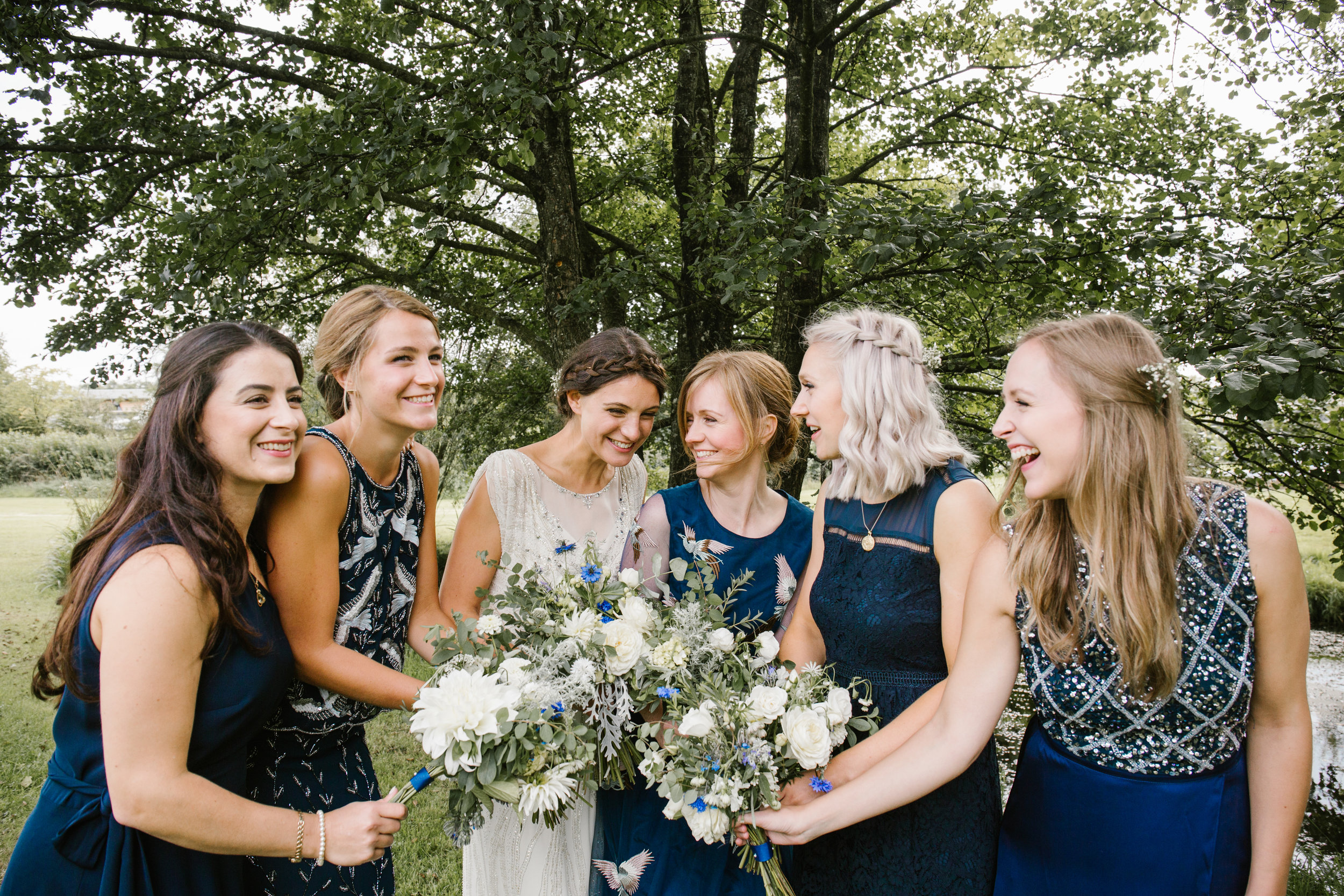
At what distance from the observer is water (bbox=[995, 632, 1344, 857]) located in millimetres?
6215

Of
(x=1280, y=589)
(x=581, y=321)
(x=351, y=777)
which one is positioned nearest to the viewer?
(x=1280, y=589)

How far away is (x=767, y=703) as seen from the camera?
2.03 meters

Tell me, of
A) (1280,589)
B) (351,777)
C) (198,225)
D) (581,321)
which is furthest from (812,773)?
(581,321)

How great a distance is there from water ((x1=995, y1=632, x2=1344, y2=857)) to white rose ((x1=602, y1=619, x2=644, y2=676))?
3.69m

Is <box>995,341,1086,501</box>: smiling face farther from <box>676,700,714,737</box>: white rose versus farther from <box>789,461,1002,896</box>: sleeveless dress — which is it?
<box>676,700,714,737</box>: white rose

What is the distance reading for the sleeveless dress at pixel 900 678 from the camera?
7.42ft

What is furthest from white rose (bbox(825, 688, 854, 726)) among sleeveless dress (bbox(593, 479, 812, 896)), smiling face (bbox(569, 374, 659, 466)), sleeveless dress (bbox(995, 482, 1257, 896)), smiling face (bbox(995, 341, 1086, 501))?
smiling face (bbox(569, 374, 659, 466))

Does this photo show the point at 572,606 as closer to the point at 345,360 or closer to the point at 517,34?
the point at 345,360

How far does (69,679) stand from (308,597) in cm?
56

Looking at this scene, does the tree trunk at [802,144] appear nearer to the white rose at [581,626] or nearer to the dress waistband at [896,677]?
the dress waistband at [896,677]

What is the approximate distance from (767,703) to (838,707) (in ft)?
0.70

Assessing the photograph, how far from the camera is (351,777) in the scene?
2.48 m

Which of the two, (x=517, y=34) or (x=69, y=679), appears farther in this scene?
(x=517, y=34)

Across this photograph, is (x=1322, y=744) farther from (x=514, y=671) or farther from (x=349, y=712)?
(x=349, y=712)
